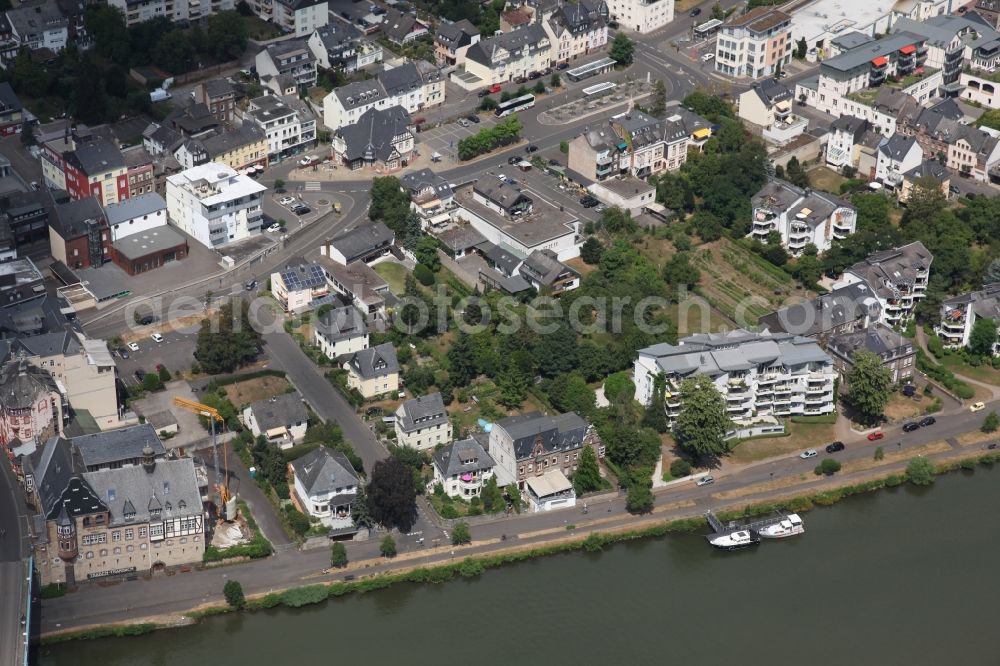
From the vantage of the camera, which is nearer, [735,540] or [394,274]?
[735,540]

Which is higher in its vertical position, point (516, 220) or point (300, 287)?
point (300, 287)

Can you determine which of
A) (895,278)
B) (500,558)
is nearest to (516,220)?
(895,278)

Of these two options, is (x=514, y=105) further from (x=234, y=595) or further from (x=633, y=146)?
(x=234, y=595)

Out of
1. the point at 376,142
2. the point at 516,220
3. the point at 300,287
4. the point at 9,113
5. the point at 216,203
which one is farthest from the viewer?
the point at 9,113

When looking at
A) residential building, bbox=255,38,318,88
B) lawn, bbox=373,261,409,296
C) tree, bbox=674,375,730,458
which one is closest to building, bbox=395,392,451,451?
tree, bbox=674,375,730,458

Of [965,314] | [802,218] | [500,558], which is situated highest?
[802,218]

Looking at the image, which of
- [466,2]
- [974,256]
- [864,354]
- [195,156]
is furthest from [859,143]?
[195,156]

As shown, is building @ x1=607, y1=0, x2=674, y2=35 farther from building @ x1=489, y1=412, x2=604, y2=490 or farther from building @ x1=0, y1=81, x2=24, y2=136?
building @ x1=489, y1=412, x2=604, y2=490
